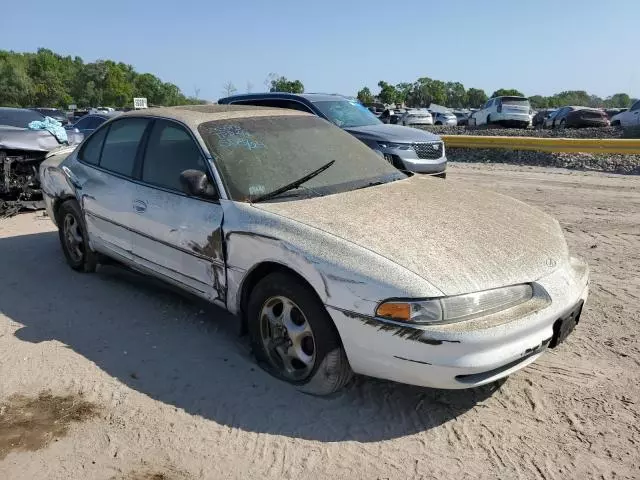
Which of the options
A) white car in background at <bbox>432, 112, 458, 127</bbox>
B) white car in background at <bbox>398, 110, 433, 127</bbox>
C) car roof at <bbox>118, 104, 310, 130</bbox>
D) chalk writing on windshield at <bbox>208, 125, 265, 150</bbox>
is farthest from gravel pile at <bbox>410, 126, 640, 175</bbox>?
white car in background at <bbox>432, 112, 458, 127</bbox>

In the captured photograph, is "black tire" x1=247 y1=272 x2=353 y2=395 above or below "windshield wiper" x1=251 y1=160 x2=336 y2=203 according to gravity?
below

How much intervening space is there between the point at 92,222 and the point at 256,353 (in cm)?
233

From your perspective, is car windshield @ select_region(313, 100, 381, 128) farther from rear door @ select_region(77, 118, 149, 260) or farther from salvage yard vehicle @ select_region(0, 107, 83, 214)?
rear door @ select_region(77, 118, 149, 260)

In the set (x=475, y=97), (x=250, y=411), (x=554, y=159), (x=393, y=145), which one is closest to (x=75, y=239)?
(x=250, y=411)

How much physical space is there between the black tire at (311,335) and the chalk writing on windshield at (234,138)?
3.68 ft

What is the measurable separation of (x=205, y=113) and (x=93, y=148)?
Result: 1.53m

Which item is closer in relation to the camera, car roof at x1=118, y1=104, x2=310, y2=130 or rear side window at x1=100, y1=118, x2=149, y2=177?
car roof at x1=118, y1=104, x2=310, y2=130

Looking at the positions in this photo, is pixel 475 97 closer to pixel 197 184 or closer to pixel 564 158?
pixel 564 158

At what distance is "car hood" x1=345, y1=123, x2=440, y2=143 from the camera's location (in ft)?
31.3

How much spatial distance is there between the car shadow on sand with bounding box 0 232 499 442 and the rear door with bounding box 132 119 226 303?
426 millimetres

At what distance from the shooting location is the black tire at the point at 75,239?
5410 millimetres

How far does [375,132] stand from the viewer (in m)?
9.72

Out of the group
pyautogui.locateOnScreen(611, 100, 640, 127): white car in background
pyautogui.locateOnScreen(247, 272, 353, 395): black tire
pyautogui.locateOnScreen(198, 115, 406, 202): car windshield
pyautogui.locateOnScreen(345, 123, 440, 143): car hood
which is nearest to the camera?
pyautogui.locateOnScreen(247, 272, 353, 395): black tire

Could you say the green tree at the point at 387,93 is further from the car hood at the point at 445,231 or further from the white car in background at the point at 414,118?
the car hood at the point at 445,231
